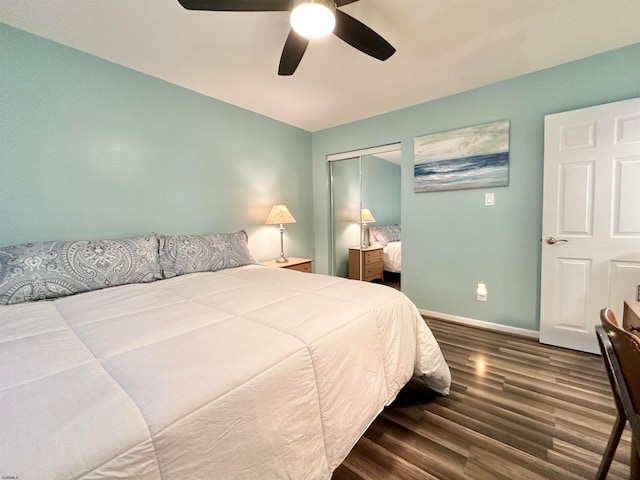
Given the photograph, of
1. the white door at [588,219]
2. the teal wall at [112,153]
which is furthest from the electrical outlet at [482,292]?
the teal wall at [112,153]

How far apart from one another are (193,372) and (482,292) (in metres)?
2.81

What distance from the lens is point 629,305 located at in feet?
4.48

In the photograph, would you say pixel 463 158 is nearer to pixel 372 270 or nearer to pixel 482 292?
pixel 482 292

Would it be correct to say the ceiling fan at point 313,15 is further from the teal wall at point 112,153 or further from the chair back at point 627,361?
the chair back at point 627,361

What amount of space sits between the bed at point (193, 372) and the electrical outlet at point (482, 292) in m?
1.40

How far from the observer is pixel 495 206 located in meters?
2.62

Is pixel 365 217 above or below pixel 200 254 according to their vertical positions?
above

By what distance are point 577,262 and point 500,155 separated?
1114 mm

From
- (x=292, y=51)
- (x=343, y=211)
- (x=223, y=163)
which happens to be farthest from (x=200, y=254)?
(x=343, y=211)

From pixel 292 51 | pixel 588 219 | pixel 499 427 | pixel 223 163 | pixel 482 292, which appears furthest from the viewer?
pixel 223 163

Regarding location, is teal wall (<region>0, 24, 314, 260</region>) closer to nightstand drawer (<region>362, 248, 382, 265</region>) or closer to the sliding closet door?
the sliding closet door

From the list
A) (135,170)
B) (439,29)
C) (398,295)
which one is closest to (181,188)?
(135,170)

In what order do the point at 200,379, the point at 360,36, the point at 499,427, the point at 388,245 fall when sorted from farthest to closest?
the point at 388,245
the point at 360,36
the point at 499,427
the point at 200,379

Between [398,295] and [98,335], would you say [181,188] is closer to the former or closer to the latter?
[98,335]
